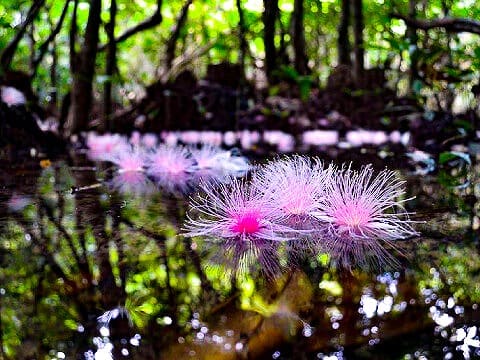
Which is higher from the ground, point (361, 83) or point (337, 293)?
point (361, 83)

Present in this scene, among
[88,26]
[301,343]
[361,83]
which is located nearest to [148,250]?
[301,343]

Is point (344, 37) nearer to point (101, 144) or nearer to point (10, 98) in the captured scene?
point (101, 144)

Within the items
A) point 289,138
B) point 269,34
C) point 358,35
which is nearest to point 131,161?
point 289,138

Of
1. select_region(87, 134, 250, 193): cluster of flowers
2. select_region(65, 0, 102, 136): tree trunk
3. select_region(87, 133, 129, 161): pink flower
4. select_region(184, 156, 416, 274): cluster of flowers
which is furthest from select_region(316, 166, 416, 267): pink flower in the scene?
select_region(65, 0, 102, 136): tree trunk

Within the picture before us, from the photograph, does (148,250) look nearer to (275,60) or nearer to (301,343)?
(301,343)

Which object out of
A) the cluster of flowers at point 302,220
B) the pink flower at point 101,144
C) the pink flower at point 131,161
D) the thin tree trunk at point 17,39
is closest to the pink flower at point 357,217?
the cluster of flowers at point 302,220

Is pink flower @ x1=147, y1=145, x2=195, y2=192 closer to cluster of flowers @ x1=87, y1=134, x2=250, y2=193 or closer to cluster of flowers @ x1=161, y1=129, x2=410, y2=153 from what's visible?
cluster of flowers @ x1=87, y1=134, x2=250, y2=193

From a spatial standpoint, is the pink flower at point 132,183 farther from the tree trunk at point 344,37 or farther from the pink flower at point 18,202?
the tree trunk at point 344,37
